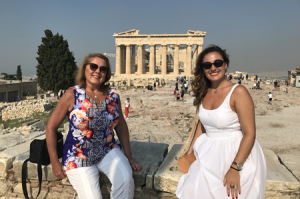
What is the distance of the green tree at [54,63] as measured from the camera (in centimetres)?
2681

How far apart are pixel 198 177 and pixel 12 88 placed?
29.3 m

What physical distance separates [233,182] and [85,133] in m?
1.59

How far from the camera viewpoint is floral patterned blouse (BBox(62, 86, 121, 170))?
2441 mm

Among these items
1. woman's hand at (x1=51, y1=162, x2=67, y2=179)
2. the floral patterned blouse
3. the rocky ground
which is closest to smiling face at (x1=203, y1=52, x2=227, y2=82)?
the floral patterned blouse

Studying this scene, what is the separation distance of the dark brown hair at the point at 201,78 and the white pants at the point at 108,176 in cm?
112

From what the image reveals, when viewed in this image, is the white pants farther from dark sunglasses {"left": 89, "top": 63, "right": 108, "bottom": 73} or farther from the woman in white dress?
dark sunglasses {"left": 89, "top": 63, "right": 108, "bottom": 73}

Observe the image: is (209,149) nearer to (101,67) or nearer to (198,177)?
(198,177)

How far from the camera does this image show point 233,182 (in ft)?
6.03

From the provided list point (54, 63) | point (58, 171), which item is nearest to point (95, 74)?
point (58, 171)

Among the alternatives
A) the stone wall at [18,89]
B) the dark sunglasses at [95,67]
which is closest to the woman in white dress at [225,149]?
the dark sunglasses at [95,67]

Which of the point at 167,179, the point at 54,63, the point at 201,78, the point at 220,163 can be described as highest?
the point at 54,63

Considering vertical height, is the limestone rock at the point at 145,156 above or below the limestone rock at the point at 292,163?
below

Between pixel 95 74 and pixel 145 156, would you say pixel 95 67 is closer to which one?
pixel 95 74

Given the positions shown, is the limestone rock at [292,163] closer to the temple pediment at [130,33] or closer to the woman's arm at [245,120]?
the woman's arm at [245,120]
